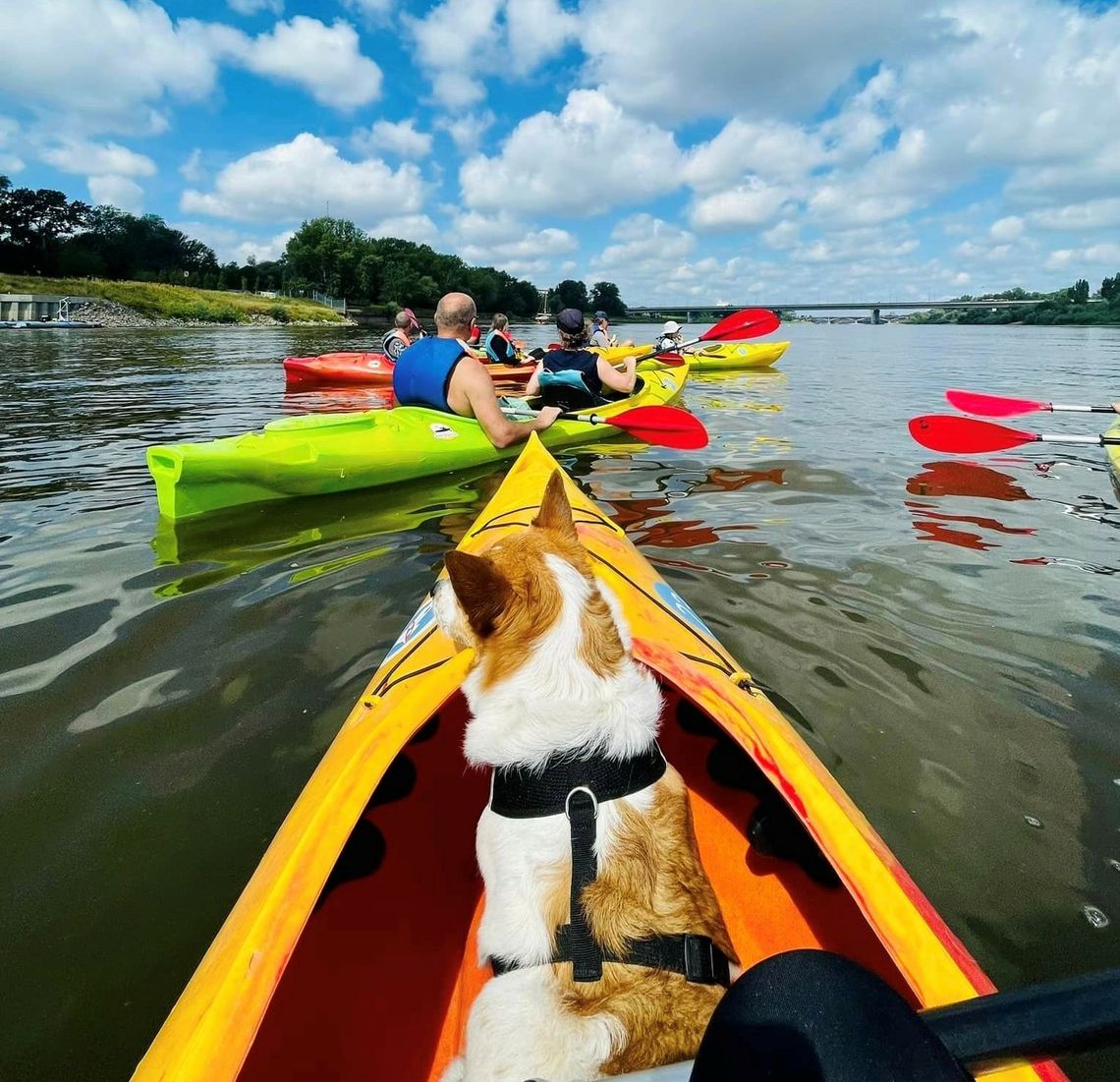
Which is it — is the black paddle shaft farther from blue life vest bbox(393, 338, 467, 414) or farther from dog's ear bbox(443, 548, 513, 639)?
blue life vest bbox(393, 338, 467, 414)

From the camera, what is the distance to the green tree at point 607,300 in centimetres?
8556

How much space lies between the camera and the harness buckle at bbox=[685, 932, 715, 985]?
4.84ft

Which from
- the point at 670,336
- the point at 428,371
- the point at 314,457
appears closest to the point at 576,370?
the point at 428,371

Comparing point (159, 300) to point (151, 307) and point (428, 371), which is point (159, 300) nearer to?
point (151, 307)

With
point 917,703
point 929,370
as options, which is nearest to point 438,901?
point 917,703

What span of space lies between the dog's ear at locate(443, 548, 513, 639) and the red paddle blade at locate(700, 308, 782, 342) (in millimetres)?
10821

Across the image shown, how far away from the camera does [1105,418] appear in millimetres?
12234

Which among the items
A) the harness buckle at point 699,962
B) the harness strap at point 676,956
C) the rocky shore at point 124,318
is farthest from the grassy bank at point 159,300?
the harness buckle at point 699,962

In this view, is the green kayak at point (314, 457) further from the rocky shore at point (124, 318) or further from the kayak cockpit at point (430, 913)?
the rocky shore at point (124, 318)

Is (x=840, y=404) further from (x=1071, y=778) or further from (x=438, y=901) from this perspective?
(x=438, y=901)

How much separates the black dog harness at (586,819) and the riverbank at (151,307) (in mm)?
53083

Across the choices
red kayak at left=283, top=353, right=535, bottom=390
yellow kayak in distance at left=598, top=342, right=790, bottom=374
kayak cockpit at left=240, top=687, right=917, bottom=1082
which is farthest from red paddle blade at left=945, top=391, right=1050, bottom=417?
red kayak at left=283, top=353, right=535, bottom=390

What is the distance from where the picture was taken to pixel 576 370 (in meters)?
9.34

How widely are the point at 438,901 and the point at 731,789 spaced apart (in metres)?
1.23
